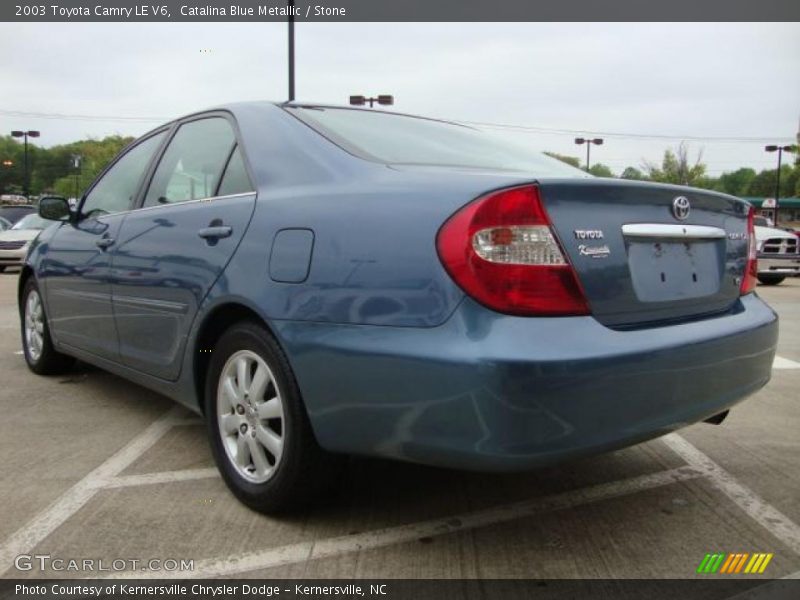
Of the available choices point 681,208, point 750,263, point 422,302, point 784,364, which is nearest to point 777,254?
point 784,364

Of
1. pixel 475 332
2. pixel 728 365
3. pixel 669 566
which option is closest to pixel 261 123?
pixel 475 332

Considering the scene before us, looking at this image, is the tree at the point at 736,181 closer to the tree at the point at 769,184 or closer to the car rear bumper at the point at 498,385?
the tree at the point at 769,184

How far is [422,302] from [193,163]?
5.77 feet

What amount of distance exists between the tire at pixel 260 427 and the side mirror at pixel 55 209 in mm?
2114

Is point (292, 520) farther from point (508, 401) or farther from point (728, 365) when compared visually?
point (728, 365)

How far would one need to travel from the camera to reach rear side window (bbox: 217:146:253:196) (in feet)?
9.34

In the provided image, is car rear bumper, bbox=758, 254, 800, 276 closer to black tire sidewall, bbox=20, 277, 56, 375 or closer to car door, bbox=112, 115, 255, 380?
black tire sidewall, bbox=20, 277, 56, 375

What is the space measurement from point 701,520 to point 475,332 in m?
1.36

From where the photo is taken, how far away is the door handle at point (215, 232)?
2744 millimetres

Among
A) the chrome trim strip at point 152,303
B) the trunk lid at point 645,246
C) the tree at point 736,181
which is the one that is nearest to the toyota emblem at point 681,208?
the trunk lid at point 645,246

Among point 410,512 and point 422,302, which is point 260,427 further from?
point 422,302

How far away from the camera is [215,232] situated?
2799 millimetres

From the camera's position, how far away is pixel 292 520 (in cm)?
257

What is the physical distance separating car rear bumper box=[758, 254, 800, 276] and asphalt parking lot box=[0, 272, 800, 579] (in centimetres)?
1193
